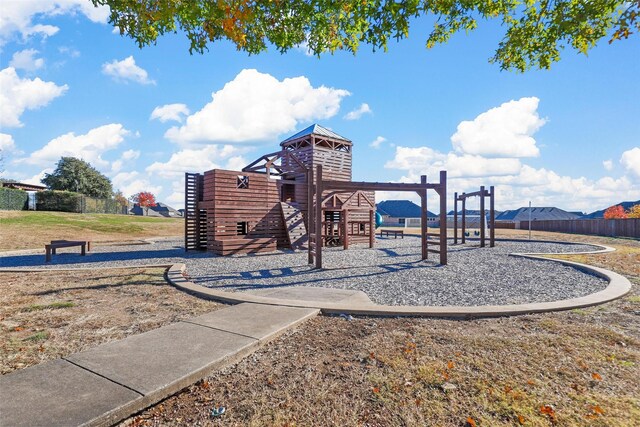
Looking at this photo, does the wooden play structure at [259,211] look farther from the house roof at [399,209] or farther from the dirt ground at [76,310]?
the house roof at [399,209]

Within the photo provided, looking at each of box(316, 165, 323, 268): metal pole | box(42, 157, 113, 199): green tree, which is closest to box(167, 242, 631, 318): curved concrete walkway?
box(316, 165, 323, 268): metal pole

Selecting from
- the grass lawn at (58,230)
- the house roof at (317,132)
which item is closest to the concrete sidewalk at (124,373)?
the grass lawn at (58,230)

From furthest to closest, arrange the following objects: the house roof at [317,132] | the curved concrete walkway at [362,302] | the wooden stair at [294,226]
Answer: the house roof at [317,132]
the wooden stair at [294,226]
the curved concrete walkway at [362,302]

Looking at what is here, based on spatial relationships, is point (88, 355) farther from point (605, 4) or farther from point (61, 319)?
point (605, 4)

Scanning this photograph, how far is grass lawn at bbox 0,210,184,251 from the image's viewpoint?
20688mm

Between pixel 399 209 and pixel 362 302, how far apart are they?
83229 mm

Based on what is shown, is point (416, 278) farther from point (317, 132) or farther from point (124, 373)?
point (317, 132)

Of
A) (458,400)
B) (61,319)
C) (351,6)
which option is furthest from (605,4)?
(61,319)

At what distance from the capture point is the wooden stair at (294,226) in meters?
17.3

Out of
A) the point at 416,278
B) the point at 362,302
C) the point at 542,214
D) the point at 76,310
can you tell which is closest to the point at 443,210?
the point at 416,278

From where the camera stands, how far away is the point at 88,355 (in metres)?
3.96

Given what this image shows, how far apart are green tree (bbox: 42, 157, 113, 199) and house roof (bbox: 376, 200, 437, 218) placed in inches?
2335

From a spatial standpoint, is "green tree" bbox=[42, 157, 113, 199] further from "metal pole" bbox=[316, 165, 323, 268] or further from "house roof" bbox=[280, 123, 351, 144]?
"metal pole" bbox=[316, 165, 323, 268]

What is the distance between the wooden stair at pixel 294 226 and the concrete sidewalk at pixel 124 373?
477 inches
